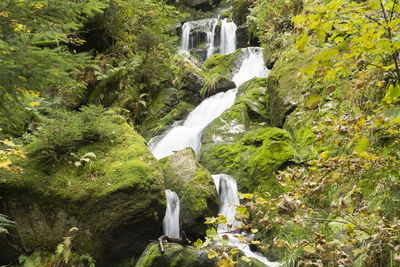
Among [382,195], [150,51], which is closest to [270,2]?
[150,51]

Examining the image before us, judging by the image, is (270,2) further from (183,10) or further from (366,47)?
(183,10)

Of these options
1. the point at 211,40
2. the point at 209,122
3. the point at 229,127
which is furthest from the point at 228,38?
the point at 229,127

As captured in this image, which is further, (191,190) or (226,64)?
(226,64)

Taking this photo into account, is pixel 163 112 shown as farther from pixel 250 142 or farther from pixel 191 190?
pixel 191 190

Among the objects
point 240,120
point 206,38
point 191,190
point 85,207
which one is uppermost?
point 206,38

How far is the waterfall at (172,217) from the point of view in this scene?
17.9 feet

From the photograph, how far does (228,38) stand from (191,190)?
1533cm

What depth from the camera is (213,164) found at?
7605 millimetres

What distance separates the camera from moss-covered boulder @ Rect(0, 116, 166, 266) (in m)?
4.59

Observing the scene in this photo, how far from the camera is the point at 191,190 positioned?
5.84m

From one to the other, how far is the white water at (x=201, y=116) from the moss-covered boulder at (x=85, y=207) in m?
4.25

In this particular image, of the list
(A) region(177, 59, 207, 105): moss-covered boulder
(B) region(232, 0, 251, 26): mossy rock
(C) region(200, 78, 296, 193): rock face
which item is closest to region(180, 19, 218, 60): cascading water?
(B) region(232, 0, 251, 26): mossy rock

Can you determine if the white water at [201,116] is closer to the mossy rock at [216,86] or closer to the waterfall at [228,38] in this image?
the mossy rock at [216,86]

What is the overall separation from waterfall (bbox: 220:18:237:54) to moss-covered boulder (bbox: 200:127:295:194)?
37.9 ft
